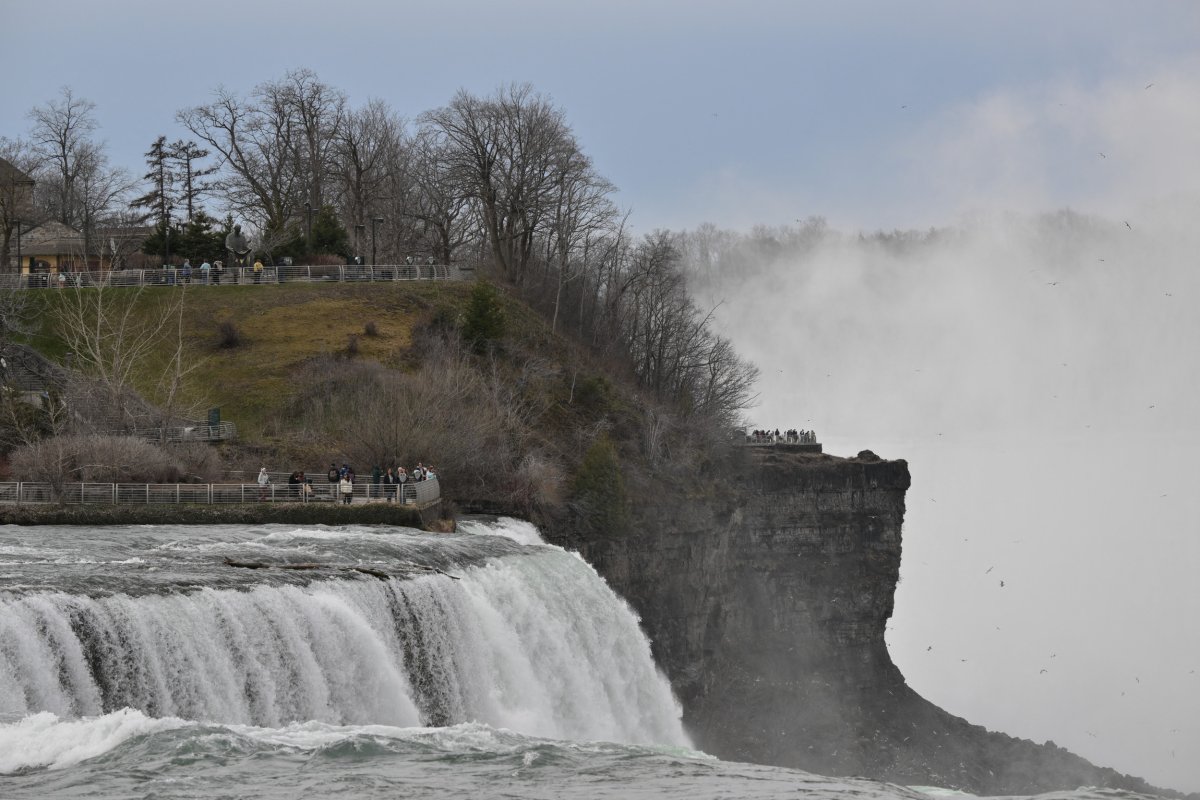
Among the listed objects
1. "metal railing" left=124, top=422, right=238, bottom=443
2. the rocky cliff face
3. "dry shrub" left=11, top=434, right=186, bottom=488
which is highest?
"metal railing" left=124, top=422, right=238, bottom=443

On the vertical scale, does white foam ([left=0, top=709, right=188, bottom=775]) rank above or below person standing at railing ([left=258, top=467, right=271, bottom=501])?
below

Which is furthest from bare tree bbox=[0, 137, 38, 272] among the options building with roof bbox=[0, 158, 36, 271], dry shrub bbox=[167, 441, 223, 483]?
dry shrub bbox=[167, 441, 223, 483]

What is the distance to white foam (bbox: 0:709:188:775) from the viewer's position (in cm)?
2184

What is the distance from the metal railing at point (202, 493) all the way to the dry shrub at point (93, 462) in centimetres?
64

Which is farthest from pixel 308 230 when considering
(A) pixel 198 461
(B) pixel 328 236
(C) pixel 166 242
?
(A) pixel 198 461

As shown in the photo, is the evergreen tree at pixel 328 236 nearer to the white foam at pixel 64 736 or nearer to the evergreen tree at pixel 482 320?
the evergreen tree at pixel 482 320

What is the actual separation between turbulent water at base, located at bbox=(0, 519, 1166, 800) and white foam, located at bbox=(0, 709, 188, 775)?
0.03 meters

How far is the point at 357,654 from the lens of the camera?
30688 mm

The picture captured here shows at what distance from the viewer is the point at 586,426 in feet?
222

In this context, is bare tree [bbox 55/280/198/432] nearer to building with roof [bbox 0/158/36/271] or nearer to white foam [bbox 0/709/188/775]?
building with roof [bbox 0/158/36/271]

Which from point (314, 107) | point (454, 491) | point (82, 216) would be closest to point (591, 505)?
point (454, 491)

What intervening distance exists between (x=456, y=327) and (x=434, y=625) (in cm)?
3796

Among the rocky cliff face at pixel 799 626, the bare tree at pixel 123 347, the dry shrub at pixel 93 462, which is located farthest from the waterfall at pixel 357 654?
the bare tree at pixel 123 347

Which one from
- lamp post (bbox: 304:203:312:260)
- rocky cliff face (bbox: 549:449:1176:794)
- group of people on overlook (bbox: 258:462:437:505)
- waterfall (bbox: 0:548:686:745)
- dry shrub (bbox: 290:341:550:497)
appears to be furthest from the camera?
lamp post (bbox: 304:203:312:260)
